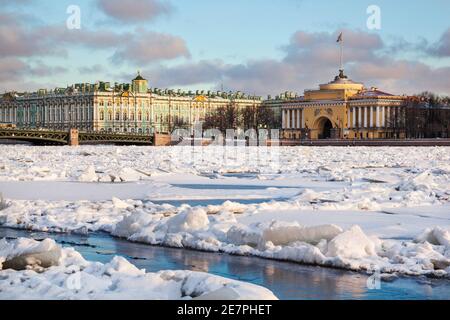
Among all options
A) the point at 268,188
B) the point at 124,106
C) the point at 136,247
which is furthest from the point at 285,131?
the point at 136,247

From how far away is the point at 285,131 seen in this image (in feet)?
373

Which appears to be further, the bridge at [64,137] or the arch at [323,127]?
the arch at [323,127]

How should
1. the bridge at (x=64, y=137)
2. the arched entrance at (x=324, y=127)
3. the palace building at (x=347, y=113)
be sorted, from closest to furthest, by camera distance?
1. the bridge at (x=64, y=137)
2. the palace building at (x=347, y=113)
3. the arched entrance at (x=324, y=127)

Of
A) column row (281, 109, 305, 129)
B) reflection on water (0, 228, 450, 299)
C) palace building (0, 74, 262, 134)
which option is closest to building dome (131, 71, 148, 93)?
palace building (0, 74, 262, 134)

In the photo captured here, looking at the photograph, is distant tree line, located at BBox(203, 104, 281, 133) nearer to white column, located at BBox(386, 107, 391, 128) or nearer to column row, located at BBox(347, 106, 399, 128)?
column row, located at BBox(347, 106, 399, 128)

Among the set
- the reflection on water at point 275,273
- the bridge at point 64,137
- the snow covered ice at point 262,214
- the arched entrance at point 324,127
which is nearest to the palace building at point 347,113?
the arched entrance at point 324,127

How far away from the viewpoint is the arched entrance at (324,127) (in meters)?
109

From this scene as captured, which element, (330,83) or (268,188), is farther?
(330,83)

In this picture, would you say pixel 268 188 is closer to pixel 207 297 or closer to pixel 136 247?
pixel 136 247

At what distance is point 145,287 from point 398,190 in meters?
11.3

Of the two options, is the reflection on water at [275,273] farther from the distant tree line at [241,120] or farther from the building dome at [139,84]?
the building dome at [139,84]

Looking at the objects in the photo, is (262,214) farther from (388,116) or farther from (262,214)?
(388,116)

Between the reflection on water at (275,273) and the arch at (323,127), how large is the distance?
325ft

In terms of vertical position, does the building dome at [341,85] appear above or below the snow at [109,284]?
above
